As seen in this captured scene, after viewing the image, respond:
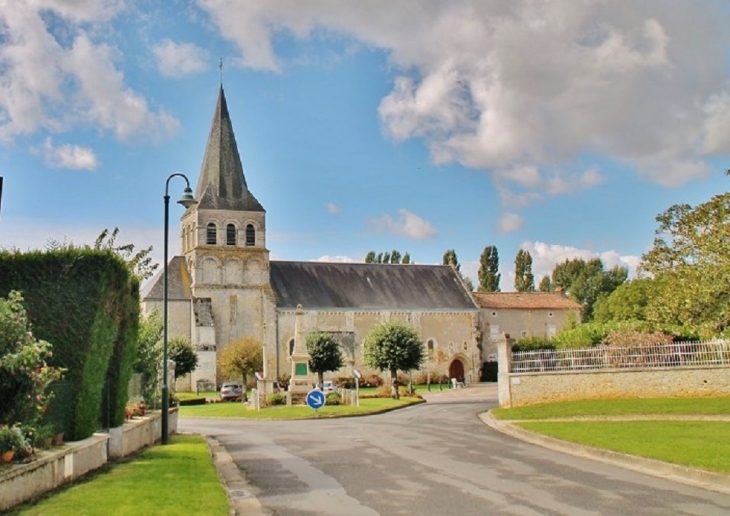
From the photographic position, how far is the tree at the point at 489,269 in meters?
96.1

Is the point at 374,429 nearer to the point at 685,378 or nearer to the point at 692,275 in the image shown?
the point at 685,378

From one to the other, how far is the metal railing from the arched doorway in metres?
38.6

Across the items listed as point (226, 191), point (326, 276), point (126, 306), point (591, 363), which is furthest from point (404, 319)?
point (126, 306)

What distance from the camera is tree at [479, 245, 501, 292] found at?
96.1m

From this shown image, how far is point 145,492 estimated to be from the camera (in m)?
10.5

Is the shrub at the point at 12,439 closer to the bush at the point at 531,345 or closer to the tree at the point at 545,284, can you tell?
the bush at the point at 531,345

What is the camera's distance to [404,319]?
68.2 meters

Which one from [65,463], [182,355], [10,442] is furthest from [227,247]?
[10,442]

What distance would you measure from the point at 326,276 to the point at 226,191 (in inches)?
478

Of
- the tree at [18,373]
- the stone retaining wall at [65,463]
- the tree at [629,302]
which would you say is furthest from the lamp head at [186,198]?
the tree at [629,302]

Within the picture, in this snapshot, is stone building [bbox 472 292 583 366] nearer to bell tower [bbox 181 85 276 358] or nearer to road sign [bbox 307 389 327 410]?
bell tower [bbox 181 85 276 358]

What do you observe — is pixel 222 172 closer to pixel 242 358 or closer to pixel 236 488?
pixel 242 358

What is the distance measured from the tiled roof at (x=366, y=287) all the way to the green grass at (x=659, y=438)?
44250mm

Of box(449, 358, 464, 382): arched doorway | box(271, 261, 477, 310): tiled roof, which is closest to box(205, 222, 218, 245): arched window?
box(271, 261, 477, 310): tiled roof
